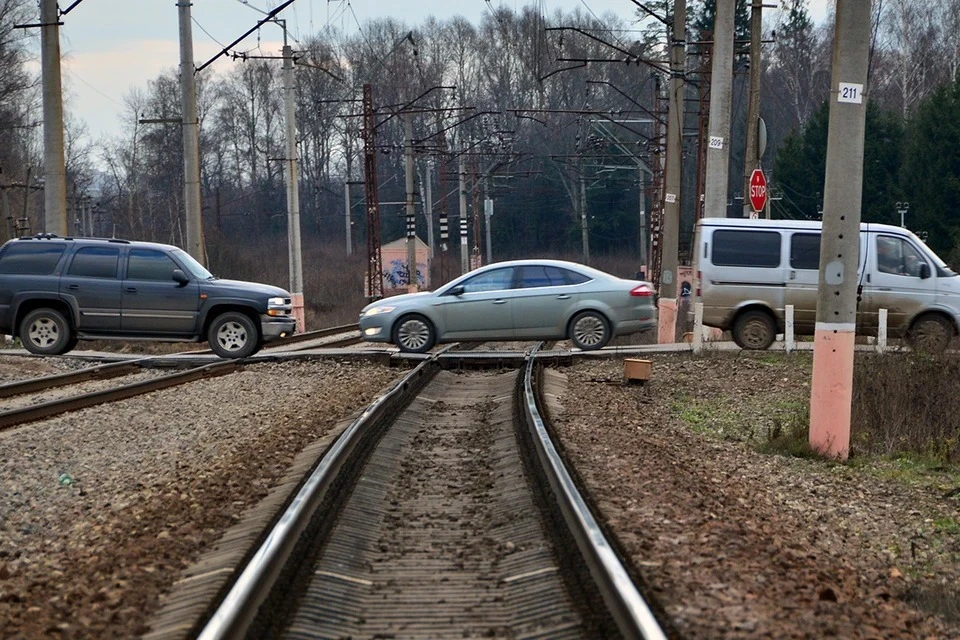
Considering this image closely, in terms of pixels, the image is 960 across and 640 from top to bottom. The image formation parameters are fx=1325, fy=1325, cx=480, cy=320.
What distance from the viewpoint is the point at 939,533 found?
9.34m

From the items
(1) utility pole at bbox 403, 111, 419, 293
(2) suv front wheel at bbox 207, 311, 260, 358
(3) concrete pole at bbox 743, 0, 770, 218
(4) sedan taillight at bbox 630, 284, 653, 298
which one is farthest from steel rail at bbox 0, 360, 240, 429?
(1) utility pole at bbox 403, 111, 419, 293

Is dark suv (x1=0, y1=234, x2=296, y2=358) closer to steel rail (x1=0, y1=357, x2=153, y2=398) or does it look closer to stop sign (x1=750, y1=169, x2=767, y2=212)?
steel rail (x1=0, y1=357, x2=153, y2=398)

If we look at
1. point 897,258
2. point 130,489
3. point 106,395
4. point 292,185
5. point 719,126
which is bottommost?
point 106,395

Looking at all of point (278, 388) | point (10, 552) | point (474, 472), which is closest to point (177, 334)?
point (278, 388)

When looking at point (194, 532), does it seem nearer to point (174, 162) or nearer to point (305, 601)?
point (305, 601)

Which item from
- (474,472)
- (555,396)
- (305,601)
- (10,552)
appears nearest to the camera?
(305,601)

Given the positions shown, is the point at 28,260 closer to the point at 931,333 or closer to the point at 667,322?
the point at 667,322

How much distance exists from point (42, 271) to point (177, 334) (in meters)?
2.37

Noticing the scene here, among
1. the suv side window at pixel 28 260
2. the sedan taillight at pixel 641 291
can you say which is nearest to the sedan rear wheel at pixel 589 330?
Result: the sedan taillight at pixel 641 291

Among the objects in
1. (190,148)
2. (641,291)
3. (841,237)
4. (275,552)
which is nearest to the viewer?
(275,552)

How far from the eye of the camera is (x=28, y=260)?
21203 mm

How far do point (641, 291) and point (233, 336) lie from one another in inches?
263

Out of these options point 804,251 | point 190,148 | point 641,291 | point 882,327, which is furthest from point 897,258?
point 190,148

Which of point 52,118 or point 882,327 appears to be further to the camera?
point 52,118
